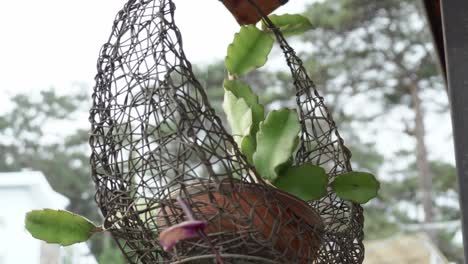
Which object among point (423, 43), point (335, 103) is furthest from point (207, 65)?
point (423, 43)

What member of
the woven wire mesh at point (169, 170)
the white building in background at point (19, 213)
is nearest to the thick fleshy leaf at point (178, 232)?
the woven wire mesh at point (169, 170)

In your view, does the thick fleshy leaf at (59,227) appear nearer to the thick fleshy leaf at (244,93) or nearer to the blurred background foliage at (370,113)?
the thick fleshy leaf at (244,93)

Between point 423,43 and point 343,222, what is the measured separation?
8641 mm

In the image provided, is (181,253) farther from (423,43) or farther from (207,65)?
(423,43)

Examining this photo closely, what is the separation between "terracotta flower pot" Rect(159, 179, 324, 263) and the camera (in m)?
0.62

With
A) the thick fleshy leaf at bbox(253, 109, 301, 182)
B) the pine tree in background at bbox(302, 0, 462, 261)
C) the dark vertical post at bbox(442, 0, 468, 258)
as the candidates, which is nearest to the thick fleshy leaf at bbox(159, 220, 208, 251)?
the thick fleshy leaf at bbox(253, 109, 301, 182)

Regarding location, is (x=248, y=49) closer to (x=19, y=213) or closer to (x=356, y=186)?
(x=356, y=186)

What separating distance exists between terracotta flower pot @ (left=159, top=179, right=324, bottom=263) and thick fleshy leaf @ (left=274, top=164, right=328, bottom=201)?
5 centimetres

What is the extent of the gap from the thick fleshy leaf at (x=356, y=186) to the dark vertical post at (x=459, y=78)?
0.14 metres

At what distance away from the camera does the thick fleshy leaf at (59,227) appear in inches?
27.5

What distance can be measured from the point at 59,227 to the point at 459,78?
0.50 metres

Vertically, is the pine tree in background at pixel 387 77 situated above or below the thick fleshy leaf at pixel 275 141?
above

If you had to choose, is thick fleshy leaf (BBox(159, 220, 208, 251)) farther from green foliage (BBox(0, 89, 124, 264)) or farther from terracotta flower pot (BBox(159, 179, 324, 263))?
green foliage (BBox(0, 89, 124, 264))

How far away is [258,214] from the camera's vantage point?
635mm
